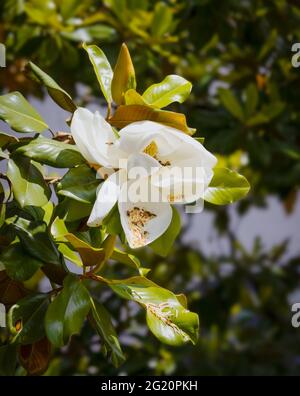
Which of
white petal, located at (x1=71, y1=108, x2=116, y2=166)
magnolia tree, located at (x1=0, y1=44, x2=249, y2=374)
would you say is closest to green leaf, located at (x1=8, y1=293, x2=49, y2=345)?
magnolia tree, located at (x1=0, y1=44, x2=249, y2=374)

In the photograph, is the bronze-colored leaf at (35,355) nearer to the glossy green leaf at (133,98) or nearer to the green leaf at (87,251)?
the green leaf at (87,251)

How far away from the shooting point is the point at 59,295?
99 centimetres

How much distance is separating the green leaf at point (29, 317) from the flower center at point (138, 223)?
0.53 ft

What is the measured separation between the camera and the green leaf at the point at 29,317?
1.02 m

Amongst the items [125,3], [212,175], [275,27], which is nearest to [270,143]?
[275,27]

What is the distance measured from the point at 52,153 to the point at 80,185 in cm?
5

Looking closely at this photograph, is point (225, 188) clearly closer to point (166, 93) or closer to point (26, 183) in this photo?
point (166, 93)

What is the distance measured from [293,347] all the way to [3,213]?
72.6 inches

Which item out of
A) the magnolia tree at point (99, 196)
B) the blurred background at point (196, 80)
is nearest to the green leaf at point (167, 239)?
the magnolia tree at point (99, 196)

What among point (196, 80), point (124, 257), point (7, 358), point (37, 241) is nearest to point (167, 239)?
point (124, 257)

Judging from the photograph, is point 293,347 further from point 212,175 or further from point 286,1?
point 212,175

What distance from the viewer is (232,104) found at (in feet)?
6.21

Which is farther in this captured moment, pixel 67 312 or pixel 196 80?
pixel 196 80

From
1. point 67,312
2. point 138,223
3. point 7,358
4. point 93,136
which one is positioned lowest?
point 7,358
